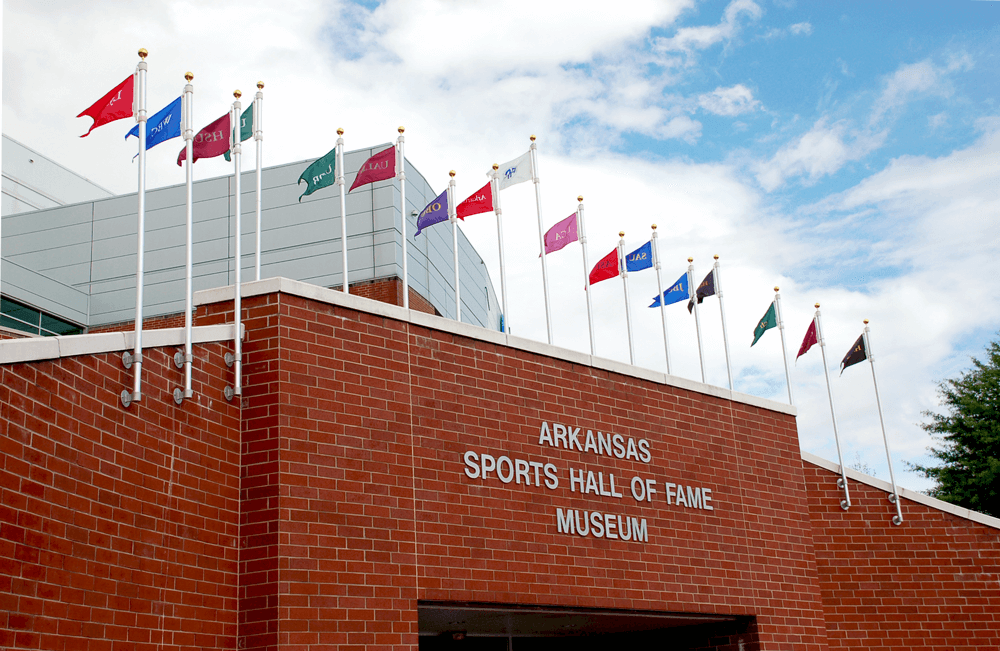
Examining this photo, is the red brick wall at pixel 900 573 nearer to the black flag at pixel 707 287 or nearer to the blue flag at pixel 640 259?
the black flag at pixel 707 287

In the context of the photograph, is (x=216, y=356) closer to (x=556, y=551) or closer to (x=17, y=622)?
(x=17, y=622)

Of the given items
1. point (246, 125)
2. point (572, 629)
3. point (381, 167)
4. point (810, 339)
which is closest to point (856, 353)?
point (810, 339)

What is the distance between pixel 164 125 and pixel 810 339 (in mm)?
12998


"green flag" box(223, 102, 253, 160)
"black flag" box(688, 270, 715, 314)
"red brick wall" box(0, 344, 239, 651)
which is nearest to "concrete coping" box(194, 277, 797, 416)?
"red brick wall" box(0, 344, 239, 651)

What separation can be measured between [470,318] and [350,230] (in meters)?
4.89

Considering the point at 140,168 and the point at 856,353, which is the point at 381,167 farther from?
the point at 856,353

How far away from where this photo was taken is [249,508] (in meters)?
11.4

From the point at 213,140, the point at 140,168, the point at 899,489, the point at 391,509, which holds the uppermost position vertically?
the point at 213,140

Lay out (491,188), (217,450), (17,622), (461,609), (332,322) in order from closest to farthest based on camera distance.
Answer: (17,622) → (217,450) → (332,322) → (461,609) → (491,188)

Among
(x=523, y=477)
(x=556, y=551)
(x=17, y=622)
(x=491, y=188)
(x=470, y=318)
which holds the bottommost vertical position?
(x=17, y=622)

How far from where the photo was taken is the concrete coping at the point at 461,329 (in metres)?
12.2

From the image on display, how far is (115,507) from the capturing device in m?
9.73

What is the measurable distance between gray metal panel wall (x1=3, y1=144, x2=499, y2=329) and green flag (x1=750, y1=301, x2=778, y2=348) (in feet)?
25.5

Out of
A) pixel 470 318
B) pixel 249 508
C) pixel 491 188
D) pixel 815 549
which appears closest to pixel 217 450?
pixel 249 508
